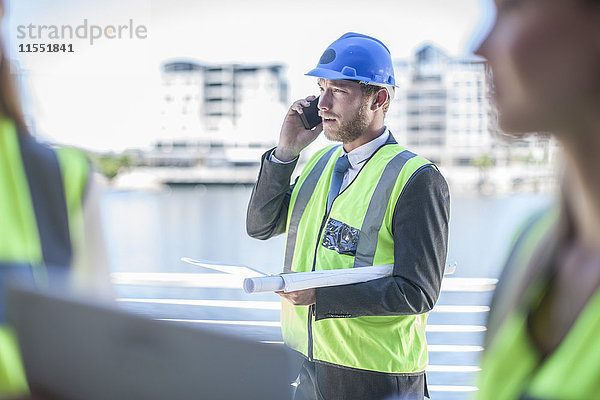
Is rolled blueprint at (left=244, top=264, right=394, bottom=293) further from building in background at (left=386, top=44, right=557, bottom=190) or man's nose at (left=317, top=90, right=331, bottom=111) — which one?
building in background at (left=386, top=44, right=557, bottom=190)

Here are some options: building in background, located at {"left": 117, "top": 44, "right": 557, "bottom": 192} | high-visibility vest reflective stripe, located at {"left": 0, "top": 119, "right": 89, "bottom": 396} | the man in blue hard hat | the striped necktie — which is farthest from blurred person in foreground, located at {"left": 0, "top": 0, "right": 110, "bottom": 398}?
building in background, located at {"left": 117, "top": 44, "right": 557, "bottom": 192}

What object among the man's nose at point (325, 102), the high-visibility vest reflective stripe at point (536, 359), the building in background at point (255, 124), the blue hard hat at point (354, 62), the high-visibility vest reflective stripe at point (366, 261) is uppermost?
the blue hard hat at point (354, 62)

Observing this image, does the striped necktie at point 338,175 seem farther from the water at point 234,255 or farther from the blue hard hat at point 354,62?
the water at point 234,255

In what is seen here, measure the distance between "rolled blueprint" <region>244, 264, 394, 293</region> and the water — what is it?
76 mm

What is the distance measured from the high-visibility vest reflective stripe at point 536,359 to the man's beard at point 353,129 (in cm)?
112

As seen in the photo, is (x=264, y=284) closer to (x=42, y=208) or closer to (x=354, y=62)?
(x=42, y=208)

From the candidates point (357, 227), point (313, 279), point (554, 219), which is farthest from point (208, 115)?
point (554, 219)

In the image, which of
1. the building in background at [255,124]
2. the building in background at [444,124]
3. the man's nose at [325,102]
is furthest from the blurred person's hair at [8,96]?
the building in background at [444,124]

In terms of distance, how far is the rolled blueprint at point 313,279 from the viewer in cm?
140

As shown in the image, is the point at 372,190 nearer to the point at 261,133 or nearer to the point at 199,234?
the point at 199,234

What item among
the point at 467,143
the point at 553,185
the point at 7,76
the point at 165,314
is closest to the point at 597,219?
the point at 553,185

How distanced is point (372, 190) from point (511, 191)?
6369cm

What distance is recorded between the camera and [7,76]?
0.91 m

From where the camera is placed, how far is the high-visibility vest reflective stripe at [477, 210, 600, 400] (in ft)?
1.73
